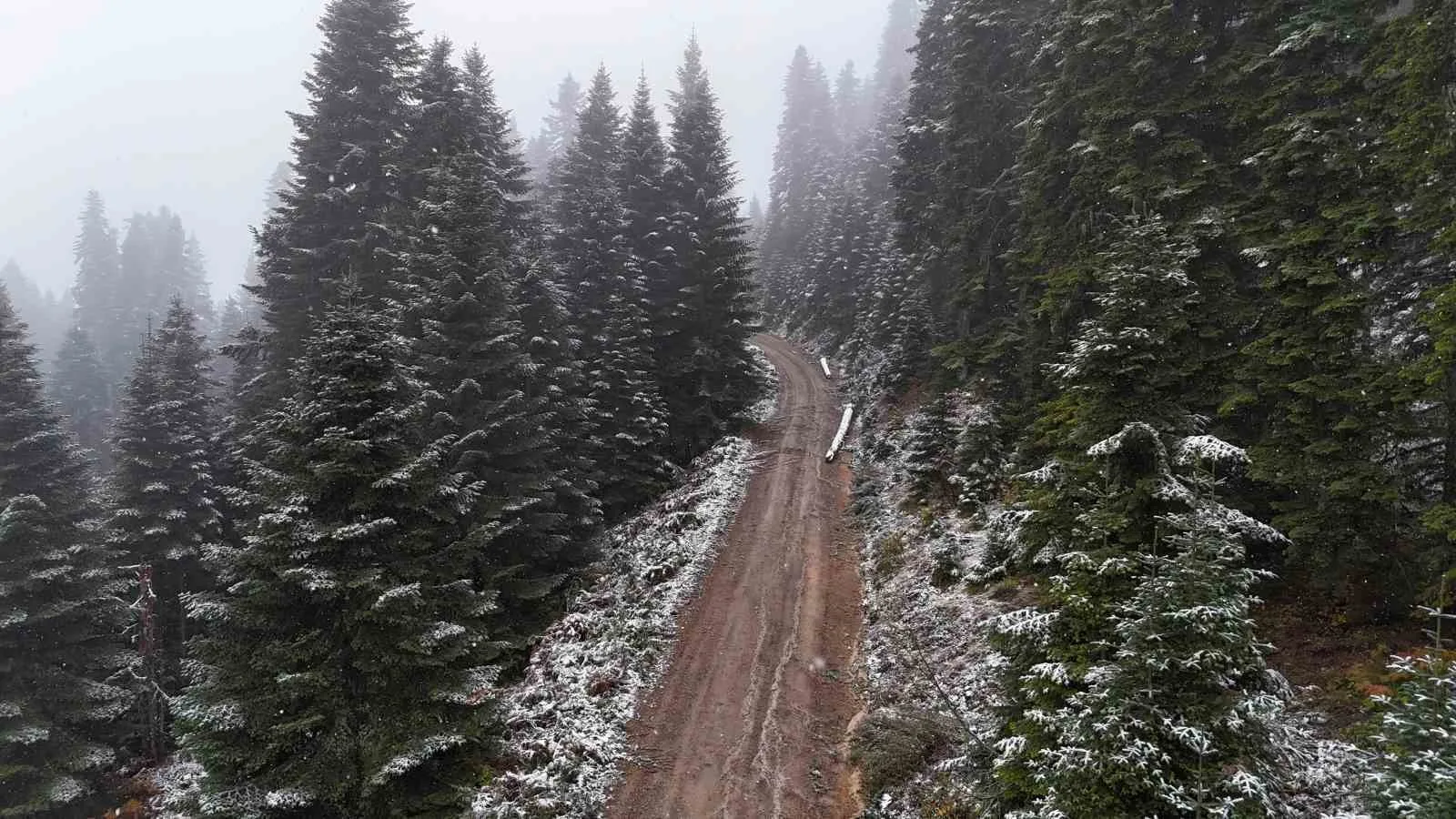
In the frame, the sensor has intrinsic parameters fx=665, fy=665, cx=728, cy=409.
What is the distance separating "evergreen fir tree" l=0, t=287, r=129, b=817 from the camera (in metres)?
16.6

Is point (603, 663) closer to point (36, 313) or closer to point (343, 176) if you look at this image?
point (343, 176)

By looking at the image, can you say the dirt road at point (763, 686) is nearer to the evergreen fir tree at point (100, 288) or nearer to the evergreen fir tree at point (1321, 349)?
the evergreen fir tree at point (1321, 349)

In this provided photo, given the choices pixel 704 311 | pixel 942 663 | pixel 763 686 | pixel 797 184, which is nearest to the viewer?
pixel 942 663

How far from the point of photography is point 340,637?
11.8 meters

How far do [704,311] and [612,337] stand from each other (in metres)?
5.66

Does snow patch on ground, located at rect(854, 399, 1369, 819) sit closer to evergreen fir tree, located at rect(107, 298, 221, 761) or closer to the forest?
the forest

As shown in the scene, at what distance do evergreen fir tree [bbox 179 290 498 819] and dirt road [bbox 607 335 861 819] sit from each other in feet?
12.0

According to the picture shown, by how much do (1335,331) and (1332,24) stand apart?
599 cm

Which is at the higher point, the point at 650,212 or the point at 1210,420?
the point at 650,212

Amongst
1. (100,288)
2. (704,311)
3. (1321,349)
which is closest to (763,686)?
(1321,349)

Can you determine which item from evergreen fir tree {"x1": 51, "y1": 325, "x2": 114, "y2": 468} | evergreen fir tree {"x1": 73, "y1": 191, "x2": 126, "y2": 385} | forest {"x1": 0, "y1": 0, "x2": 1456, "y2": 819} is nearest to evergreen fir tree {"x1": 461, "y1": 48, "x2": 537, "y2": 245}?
forest {"x1": 0, "y1": 0, "x2": 1456, "y2": 819}

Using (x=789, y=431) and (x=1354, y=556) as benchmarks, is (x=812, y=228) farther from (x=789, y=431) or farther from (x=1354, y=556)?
(x=1354, y=556)

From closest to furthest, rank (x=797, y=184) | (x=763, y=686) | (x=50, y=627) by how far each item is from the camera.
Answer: (x=763, y=686)
(x=50, y=627)
(x=797, y=184)

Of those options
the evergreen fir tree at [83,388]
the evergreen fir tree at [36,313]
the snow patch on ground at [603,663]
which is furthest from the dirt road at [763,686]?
the evergreen fir tree at [36,313]
